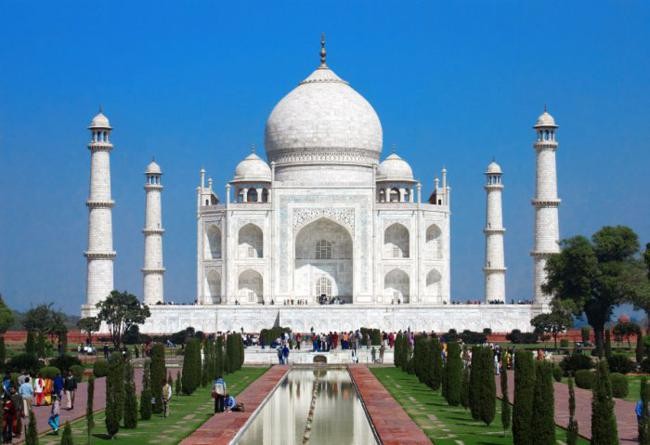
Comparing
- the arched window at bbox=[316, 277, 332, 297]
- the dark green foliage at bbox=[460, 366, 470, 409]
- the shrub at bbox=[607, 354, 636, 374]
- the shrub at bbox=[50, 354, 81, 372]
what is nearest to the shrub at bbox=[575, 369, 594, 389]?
the shrub at bbox=[607, 354, 636, 374]

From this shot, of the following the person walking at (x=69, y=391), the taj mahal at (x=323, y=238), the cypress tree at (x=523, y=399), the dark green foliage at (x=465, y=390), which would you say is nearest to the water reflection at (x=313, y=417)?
the dark green foliage at (x=465, y=390)

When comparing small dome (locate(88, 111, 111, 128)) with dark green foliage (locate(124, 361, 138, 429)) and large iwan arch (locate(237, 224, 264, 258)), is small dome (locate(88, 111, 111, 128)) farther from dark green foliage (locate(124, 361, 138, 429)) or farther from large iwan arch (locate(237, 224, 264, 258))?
dark green foliage (locate(124, 361, 138, 429))

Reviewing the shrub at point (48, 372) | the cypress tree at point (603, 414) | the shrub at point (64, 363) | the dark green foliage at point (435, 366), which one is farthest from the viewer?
the shrub at point (64, 363)

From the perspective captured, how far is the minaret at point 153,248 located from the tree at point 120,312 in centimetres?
581

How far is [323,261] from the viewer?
41.8 meters

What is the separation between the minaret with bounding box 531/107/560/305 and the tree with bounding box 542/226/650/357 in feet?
19.6

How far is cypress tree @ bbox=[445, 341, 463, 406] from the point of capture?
61.2ft

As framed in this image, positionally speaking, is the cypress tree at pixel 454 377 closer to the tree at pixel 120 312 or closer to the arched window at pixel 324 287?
the tree at pixel 120 312

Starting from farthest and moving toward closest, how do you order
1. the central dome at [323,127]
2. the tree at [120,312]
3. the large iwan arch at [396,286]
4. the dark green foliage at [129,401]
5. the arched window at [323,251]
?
the central dome at [323,127], the arched window at [323,251], the large iwan arch at [396,286], the tree at [120,312], the dark green foliage at [129,401]

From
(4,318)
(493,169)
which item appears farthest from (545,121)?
(4,318)

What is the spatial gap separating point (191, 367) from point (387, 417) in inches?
194

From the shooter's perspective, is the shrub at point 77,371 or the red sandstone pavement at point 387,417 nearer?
the red sandstone pavement at point 387,417

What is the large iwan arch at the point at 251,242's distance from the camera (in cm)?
4125

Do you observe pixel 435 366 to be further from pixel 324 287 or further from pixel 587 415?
pixel 324 287
